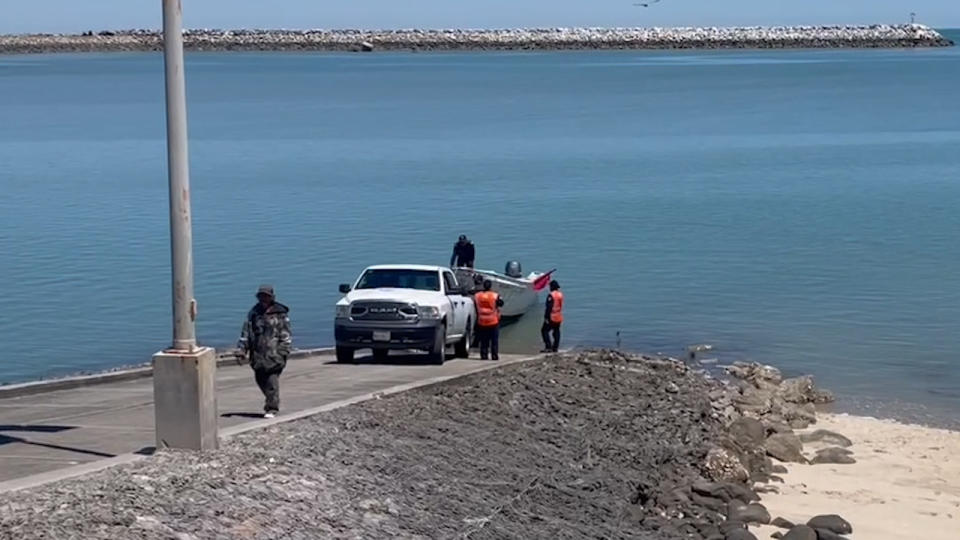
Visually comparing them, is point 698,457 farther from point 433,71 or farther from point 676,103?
point 433,71

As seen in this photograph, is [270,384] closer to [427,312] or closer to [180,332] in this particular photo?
[180,332]

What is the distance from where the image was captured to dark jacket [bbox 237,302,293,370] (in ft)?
58.4

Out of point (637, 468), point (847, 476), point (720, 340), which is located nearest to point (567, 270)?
point (720, 340)

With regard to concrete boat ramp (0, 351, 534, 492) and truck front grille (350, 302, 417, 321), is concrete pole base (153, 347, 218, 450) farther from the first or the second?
truck front grille (350, 302, 417, 321)

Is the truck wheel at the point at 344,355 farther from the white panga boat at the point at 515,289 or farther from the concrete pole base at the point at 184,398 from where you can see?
the concrete pole base at the point at 184,398

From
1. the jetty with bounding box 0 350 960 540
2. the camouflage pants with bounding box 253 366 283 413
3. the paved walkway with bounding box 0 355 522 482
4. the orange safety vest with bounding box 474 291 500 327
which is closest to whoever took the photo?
the jetty with bounding box 0 350 960 540

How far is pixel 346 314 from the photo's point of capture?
86.4ft

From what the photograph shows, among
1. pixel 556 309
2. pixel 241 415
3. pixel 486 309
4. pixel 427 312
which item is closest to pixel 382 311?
pixel 427 312

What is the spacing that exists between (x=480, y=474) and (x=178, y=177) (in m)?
4.46

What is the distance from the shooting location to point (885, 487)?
70.8 ft

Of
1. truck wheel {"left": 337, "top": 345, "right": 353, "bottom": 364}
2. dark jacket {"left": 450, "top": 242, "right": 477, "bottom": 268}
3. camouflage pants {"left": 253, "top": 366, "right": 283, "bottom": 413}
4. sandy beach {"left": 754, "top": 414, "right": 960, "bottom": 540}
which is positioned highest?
camouflage pants {"left": 253, "top": 366, "right": 283, "bottom": 413}

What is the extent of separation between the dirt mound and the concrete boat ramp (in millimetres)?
700

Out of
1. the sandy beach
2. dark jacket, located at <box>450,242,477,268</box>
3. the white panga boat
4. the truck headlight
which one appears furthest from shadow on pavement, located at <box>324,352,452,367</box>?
the white panga boat

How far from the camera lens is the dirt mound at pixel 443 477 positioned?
497 inches
